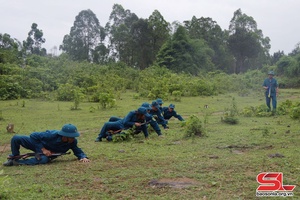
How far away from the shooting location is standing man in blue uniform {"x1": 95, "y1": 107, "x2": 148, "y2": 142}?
953cm

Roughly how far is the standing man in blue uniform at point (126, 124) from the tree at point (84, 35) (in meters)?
38.5

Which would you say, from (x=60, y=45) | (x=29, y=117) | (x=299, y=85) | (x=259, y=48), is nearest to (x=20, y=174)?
(x=29, y=117)

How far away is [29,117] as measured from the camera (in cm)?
1475

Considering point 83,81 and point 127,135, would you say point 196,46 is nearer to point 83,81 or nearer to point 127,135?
point 83,81

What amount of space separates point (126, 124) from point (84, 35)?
40.3 m

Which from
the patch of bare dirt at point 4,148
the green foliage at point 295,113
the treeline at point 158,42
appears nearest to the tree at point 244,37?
the treeline at point 158,42

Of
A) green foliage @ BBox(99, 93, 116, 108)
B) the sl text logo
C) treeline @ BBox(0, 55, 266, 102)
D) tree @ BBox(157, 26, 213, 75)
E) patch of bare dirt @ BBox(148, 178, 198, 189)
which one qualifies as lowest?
patch of bare dirt @ BBox(148, 178, 198, 189)

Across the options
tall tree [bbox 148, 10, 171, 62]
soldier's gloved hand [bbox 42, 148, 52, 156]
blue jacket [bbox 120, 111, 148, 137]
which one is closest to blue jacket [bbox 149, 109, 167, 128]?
blue jacket [bbox 120, 111, 148, 137]

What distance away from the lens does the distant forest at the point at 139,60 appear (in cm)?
2431

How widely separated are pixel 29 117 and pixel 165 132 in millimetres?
6739

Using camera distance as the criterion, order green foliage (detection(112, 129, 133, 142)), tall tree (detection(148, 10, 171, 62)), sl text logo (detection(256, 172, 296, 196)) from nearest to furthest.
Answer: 1. sl text logo (detection(256, 172, 296, 196))
2. green foliage (detection(112, 129, 133, 142))
3. tall tree (detection(148, 10, 171, 62))

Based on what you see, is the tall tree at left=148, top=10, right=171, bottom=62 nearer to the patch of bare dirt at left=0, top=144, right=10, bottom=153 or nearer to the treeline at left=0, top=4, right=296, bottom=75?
the treeline at left=0, top=4, right=296, bottom=75

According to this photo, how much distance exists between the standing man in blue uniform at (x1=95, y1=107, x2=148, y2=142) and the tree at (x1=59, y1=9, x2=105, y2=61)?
1517 inches

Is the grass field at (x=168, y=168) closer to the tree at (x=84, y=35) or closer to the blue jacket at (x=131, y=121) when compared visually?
the blue jacket at (x=131, y=121)
